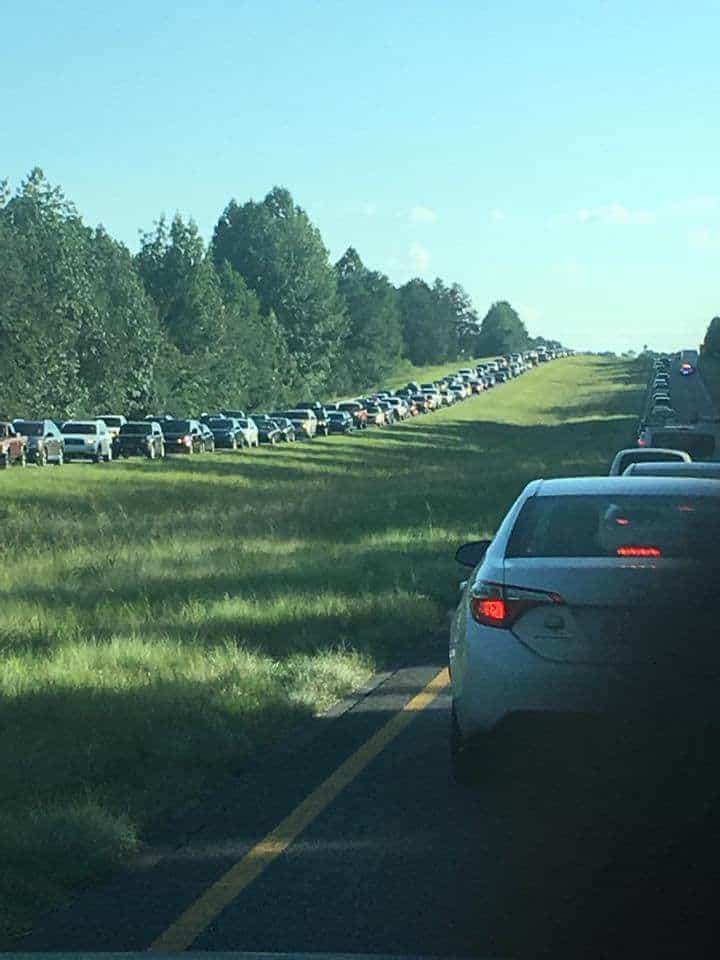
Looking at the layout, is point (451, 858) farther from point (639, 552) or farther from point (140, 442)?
point (140, 442)

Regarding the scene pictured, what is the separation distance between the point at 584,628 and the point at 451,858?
1.35 metres

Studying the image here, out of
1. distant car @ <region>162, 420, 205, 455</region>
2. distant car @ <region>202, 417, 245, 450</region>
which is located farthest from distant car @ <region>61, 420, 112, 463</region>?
distant car @ <region>202, 417, 245, 450</region>

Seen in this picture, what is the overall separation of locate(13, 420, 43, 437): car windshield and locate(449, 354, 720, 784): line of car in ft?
177

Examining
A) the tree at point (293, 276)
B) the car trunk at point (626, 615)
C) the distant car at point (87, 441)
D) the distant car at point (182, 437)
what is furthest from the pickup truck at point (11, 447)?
the tree at point (293, 276)

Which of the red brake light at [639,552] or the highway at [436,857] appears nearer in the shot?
the highway at [436,857]

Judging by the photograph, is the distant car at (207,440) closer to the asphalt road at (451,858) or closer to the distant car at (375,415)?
the distant car at (375,415)

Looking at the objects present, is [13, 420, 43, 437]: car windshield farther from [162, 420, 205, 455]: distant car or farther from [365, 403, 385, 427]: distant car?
[365, 403, 385, 427]: distant car

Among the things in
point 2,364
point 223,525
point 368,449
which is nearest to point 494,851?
point 223,525

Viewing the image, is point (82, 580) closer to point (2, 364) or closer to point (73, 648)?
point (73, 648)

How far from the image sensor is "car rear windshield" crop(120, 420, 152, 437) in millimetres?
66188

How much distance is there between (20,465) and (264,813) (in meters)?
51.8

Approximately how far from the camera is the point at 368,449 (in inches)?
2923

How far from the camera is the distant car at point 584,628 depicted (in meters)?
8.05

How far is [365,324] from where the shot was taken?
183 metres
